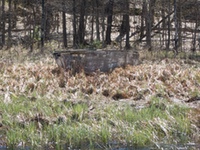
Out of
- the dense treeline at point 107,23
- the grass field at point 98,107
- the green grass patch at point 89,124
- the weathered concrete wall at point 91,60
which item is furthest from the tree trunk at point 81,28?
the green grass patch at point 89,124

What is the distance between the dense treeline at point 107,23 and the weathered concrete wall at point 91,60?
8.16 metres

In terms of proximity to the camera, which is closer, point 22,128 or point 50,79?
point 22,128

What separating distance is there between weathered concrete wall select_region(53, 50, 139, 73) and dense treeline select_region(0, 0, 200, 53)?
816 centimetres

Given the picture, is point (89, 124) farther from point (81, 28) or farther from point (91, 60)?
point (81, 28)

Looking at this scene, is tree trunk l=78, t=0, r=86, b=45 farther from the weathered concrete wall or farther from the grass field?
the grass field

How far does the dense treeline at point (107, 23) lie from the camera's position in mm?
22656

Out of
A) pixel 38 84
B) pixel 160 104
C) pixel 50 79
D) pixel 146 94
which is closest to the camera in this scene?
pixel 160 104

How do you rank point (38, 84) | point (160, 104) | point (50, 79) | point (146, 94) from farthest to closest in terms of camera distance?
point (50, 79) < point (38, 84) < point (146, 94) < point (160, 104)

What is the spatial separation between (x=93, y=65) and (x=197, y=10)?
12.0m

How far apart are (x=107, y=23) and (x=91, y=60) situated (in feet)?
41.5

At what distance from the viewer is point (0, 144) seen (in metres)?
6.62

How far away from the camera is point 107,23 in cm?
2503

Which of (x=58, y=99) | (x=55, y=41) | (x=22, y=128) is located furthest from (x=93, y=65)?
(x=55, y=41)

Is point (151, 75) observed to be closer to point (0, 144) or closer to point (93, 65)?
point (93, 65)
